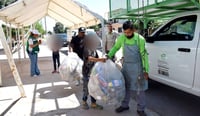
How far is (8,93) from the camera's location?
6.88 metres

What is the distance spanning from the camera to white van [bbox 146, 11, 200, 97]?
4492mm

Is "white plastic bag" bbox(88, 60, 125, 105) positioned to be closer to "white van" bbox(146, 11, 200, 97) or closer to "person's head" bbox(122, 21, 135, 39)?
"person's head" bbox(122, 21, 135, 39)

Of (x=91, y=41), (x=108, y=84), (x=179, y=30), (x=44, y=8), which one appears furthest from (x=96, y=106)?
(x=44, y=8)

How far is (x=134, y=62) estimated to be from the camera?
4.50 meters

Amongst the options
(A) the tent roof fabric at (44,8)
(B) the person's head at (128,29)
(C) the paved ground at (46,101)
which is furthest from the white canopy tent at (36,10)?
(B) the person's head at (128,29)

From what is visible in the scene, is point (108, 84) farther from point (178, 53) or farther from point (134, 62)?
Answer: point (178, 53)

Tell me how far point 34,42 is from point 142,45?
5.69 meters

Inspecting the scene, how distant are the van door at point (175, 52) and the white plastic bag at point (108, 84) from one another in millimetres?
1170

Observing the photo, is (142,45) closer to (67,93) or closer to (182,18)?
(182,18)

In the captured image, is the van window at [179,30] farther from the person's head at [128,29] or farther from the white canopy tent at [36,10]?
the white canopy tent at [36,10]

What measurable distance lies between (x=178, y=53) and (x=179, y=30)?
80 cm

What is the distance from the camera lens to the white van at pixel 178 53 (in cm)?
449

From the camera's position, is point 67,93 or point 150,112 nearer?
point 150,112

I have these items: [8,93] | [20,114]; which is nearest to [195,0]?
[20,114]
